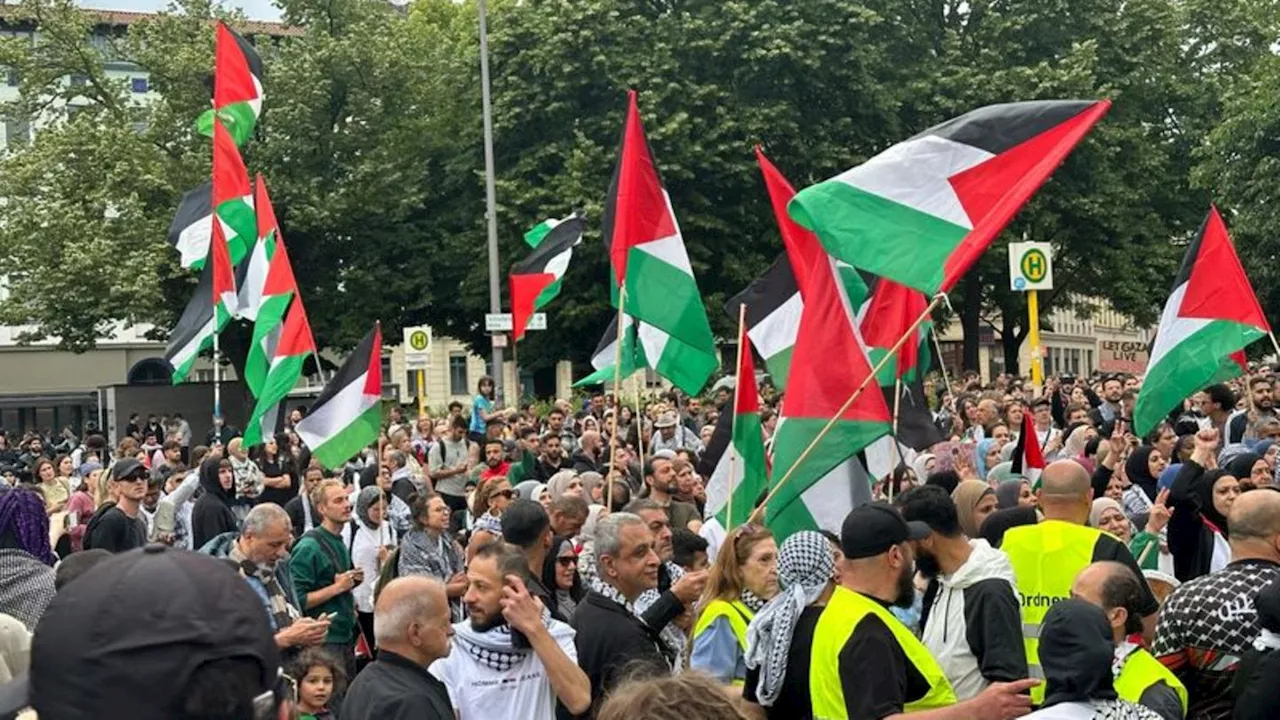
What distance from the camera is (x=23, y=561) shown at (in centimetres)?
602

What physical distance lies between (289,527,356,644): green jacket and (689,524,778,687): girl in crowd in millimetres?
3655

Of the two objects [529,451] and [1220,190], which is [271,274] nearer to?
[529,451]

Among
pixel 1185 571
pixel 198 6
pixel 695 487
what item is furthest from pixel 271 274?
pixel 198 6

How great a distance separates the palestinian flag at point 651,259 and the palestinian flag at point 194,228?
10568mm

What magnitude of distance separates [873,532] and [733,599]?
3.51ft

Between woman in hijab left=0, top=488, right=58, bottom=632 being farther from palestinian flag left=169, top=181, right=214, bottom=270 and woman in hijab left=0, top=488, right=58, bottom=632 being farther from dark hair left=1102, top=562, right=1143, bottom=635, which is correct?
palestinian flag left=169, top=181, right=214, bottom=270

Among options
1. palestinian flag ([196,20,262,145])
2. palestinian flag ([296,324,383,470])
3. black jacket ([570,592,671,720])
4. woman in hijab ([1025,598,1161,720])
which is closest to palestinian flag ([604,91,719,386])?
palestinian flag ([296,324,383,470])

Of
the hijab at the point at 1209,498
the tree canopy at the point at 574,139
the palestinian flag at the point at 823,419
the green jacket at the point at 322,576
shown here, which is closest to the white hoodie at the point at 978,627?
the palestinian flag at the point at 823,419

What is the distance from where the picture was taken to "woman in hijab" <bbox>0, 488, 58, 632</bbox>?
5.77 meters

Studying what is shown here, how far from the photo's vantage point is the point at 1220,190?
126 ft

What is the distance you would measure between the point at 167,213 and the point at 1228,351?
33084mm

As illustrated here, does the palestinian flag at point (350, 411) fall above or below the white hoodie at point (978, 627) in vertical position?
above

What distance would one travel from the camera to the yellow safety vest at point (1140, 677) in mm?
5320

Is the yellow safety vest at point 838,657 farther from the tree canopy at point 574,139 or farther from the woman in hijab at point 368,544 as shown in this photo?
the tree canopy at point 574,139
